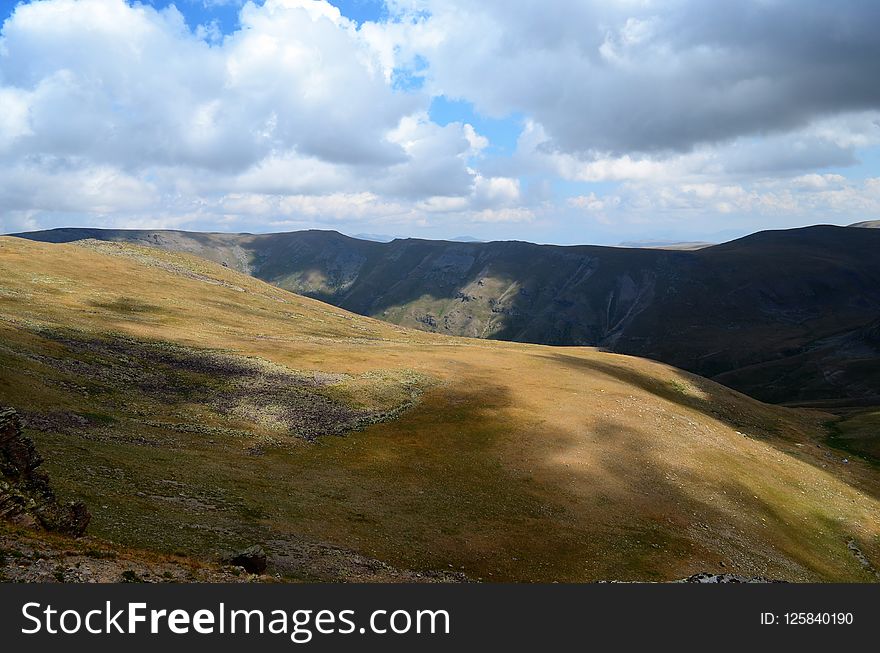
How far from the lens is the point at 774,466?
6231cm

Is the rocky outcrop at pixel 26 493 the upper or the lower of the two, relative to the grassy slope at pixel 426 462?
upper

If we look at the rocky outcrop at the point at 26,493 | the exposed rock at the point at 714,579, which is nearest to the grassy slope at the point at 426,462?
the exposed rock at the point at 714,579

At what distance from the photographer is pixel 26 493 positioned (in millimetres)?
22547

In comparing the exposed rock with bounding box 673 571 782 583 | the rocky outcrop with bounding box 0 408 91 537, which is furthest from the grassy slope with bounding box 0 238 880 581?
the rocky outcrop with bounding box 0 408 91 537

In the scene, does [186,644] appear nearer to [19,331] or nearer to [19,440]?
[19,440]

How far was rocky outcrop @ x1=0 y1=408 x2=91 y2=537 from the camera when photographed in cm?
2089

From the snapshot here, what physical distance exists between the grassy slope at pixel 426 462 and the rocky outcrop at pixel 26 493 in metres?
2.43

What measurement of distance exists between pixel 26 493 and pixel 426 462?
103 ft

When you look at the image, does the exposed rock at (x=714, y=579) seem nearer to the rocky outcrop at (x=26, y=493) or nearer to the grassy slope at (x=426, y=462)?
the grassy slope at (x=426, y=462)

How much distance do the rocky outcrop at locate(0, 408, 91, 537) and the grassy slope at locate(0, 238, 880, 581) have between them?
2428 millimetres

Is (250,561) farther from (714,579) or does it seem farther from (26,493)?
(714,579)

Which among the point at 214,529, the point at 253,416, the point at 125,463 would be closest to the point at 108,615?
the point at 214,529

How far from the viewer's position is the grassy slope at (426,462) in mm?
32156

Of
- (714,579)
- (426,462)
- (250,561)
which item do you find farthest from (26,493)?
(714,579)
